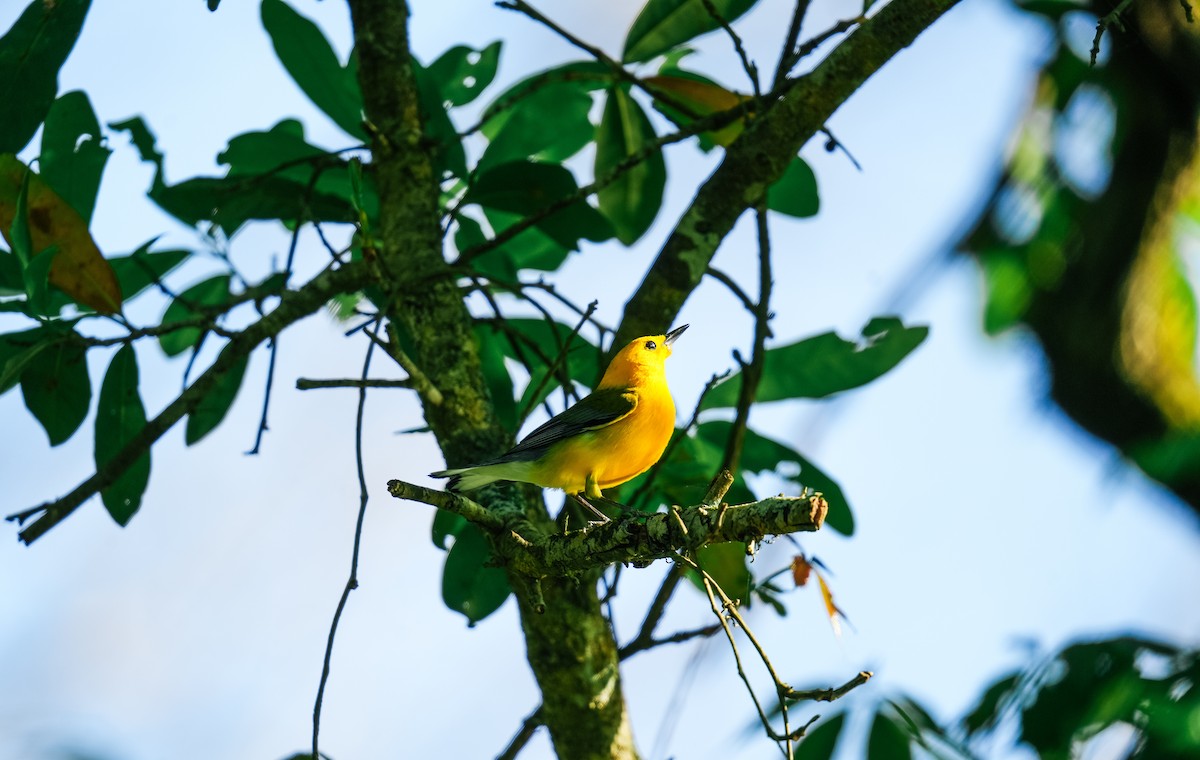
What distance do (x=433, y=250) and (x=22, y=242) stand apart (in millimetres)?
1163

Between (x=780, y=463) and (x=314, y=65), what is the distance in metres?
2.18

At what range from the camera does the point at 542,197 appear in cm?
389

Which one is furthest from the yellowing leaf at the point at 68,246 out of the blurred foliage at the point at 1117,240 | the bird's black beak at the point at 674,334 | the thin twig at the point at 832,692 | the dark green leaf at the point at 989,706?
the blurred foliage at the point at 1117,240

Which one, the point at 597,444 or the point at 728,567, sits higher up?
the point at 597,444

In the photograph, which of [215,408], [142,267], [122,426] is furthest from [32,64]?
[215,408]

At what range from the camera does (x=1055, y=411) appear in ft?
20.2

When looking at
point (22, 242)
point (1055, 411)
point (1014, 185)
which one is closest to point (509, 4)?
point (22, 242)

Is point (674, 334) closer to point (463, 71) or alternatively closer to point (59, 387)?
point (463, 71)

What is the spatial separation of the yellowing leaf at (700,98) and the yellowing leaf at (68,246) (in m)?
1.96

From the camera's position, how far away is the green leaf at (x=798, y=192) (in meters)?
4.15

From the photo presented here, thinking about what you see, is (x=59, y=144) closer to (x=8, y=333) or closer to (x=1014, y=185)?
A: (x=8, y=333)

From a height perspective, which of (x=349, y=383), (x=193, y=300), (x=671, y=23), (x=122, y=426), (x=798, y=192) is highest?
(x=193, y=300)

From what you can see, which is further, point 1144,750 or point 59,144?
point 59,144

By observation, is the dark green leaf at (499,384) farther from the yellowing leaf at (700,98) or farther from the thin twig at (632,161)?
the yellowing leaf at (700,98)
